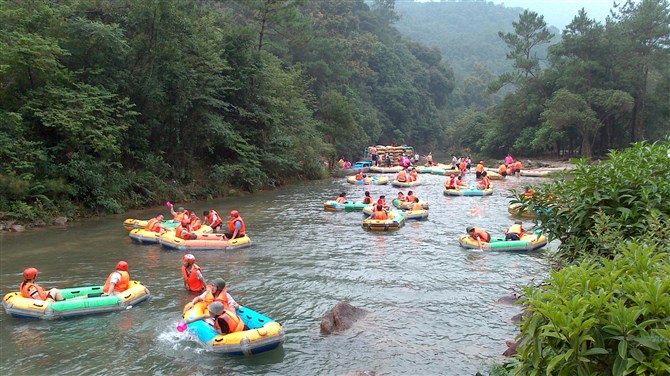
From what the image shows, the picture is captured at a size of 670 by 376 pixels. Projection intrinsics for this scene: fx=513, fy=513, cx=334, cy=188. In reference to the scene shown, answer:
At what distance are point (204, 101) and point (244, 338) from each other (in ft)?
57.5

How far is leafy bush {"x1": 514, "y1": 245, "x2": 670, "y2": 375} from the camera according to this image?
3336 millimetres

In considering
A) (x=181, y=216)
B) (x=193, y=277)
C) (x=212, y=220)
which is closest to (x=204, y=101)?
(x=181, y=216)

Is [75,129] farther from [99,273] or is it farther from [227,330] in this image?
[227,330]

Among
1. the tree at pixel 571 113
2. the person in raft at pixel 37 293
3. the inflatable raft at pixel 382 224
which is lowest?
the person in raft at pixel 37 293

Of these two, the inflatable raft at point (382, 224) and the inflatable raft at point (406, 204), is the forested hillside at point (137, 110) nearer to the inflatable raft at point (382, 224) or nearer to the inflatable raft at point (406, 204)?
the inflatable raft at point (406, 204)

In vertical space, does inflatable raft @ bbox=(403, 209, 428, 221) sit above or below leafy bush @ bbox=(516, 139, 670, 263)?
below

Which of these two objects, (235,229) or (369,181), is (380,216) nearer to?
(235,229)

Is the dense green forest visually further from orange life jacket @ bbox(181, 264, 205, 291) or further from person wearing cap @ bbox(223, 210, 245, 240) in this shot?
orange life jacket @ bbox(181, 264, 205, 291)

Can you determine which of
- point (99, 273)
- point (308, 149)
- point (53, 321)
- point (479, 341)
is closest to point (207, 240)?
point (99, 273)

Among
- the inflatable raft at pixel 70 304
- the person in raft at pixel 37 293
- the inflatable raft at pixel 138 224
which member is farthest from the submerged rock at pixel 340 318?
the inflatable raft at pixel 138 224

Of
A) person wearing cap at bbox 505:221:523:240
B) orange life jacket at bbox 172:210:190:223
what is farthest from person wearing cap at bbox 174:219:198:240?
person wearing cap at bbox 505:221:523:240

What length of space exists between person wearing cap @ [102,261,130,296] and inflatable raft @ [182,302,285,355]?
2.57 meters

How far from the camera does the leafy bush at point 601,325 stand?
3.34 m

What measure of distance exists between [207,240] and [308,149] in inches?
686
